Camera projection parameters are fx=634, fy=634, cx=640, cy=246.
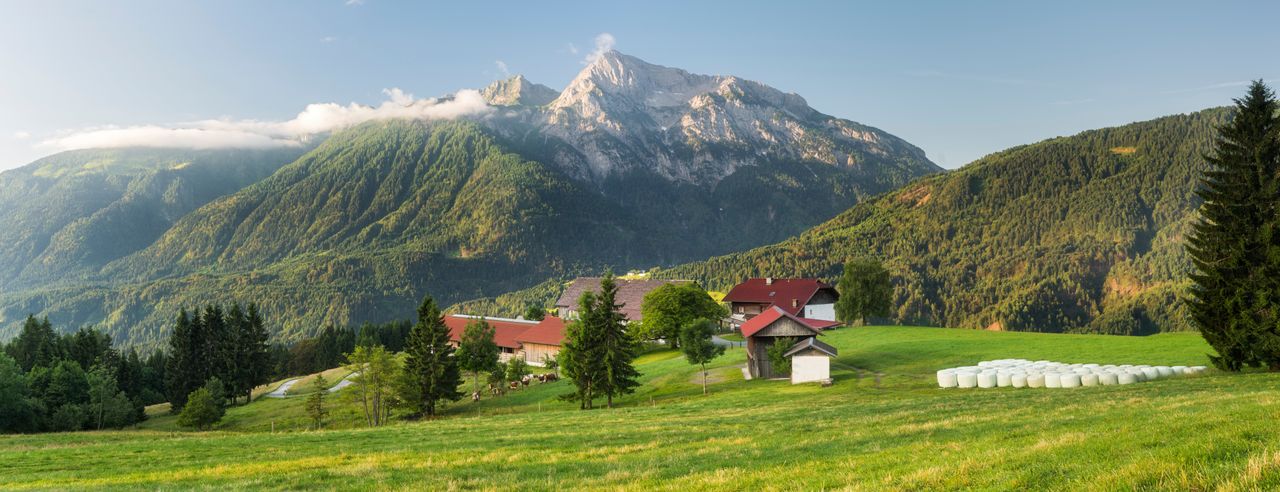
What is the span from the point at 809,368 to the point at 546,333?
58.0 m

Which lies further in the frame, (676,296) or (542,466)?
(676,296)

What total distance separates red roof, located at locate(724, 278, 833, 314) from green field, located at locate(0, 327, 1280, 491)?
5865 centimetres

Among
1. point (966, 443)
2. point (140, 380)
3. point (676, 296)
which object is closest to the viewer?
point (966, 443)

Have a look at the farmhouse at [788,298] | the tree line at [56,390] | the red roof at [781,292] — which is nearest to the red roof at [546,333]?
the farmhouse at [788,298]

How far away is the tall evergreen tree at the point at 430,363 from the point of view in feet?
204

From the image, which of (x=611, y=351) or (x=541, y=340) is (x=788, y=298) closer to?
(x=541, y=340)

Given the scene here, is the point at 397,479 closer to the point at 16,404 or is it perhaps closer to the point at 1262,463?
the point at 1262,463

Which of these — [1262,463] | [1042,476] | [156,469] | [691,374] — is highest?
[1262,463]

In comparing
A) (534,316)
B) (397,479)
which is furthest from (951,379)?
(534,316)

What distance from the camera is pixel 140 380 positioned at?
10094 centimetres

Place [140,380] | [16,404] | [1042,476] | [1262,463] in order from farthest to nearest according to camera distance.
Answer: [140,380] → [16,404] → [1042,476] → [1262,463]

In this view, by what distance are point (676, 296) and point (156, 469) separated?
238 ft

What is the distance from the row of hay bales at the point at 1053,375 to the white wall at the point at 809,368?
1030 cm

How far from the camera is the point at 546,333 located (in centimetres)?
10394
